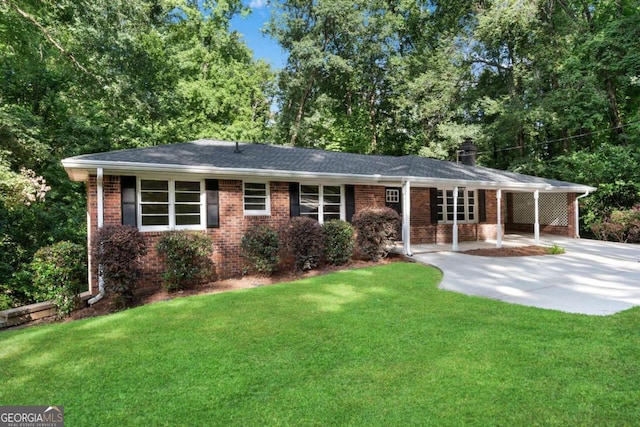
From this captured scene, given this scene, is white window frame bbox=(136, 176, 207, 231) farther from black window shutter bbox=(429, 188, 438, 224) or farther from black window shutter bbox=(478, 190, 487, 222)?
black window shutter bbox=(478, 190, 487, 222)

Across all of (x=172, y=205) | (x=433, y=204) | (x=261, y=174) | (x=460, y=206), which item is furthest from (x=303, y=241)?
(x=460, y=206)

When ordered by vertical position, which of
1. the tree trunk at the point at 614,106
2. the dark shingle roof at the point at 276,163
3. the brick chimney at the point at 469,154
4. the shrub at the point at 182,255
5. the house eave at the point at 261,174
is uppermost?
the tree trunk at the point at 614,106

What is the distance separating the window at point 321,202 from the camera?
1027cm

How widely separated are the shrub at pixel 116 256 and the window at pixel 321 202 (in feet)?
15.3

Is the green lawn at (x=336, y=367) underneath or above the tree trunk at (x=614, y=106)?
underneath

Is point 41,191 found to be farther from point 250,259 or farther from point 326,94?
point 326,94

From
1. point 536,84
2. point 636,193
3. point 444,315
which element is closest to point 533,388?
point 444,315

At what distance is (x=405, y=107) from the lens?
21.5 m

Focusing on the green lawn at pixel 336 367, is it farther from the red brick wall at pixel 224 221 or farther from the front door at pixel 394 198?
the front door at pixel 394 198

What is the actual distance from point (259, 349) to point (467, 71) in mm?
21776

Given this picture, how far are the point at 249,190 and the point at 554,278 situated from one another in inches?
291

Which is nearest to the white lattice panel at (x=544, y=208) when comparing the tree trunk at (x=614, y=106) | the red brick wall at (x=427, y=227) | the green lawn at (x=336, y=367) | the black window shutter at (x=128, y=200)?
the red brick wall at (x=427, y=227)

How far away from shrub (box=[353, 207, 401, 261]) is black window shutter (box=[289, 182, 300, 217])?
1.77 m

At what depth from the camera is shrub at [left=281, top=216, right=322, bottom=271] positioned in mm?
8734
